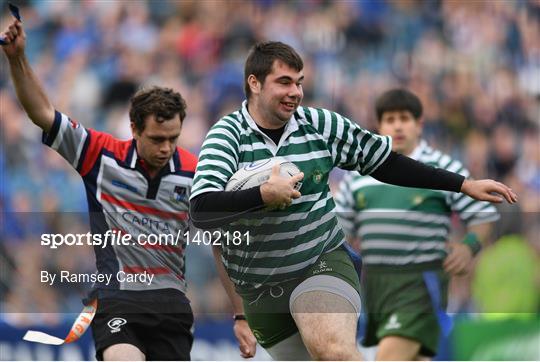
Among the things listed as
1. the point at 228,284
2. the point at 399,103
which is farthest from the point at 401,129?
the point at 228,284

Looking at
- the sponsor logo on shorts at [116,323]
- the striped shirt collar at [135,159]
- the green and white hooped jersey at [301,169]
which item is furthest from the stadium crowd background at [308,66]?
the green and white hooped jersey at [301,169]

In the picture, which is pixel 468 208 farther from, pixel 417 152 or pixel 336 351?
pixel 336 351

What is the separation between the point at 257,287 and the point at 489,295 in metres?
3.17

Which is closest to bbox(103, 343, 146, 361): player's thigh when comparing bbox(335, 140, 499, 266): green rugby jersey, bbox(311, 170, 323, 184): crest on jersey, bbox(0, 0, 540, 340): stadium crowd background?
bbox(311, 170, 323, 184): crest on jersey

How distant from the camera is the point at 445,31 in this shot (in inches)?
501

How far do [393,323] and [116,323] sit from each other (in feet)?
7.43

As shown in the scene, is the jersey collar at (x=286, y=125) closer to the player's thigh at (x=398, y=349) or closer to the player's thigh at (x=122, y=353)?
the player's thigh at (x=122, y=353)

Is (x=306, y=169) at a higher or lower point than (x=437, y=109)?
lower

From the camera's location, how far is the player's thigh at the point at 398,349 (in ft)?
24.9

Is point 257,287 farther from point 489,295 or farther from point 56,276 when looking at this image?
point 489,295

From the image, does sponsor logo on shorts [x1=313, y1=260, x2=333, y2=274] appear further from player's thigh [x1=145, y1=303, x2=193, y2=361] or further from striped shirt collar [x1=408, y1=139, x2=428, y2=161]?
striped shirt collar [x1=408, y1=139, x2=428, y2=161]

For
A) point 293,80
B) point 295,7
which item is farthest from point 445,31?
point 293,80

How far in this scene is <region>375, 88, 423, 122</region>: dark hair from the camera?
7.83 m

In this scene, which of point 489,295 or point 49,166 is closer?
point 489,295
